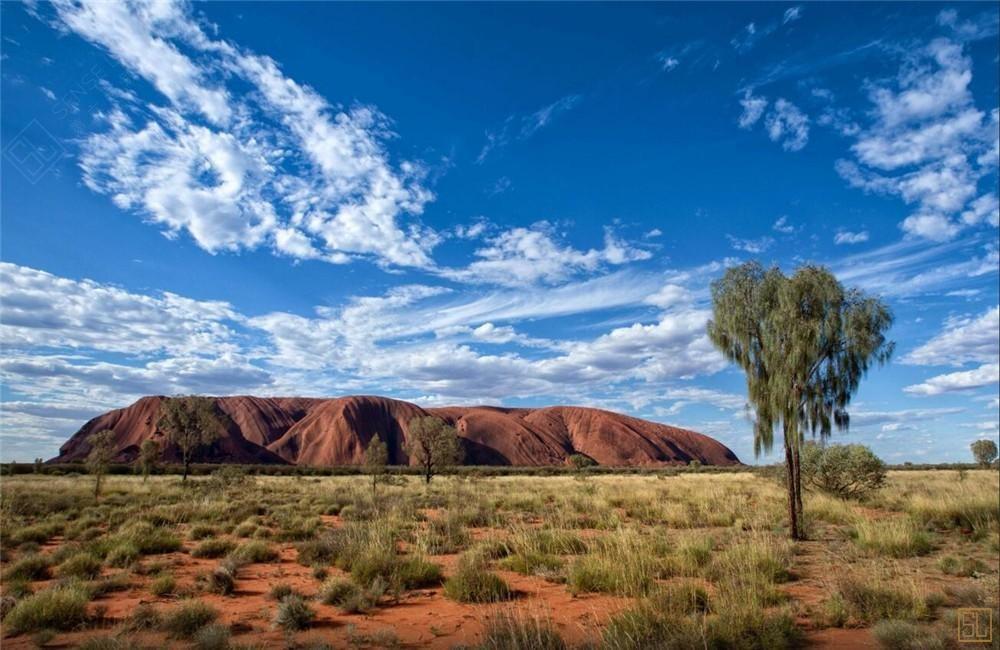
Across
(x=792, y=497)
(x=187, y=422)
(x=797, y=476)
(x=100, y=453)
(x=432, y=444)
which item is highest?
(x=187, y=422)

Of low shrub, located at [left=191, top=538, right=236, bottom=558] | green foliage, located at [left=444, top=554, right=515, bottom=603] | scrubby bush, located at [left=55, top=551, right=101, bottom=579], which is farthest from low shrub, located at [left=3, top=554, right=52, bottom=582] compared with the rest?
green foliage, located at [left=444, top=554, right=515, bottom=603]

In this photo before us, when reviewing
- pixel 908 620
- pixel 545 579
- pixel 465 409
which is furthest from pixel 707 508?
pixel 465 409

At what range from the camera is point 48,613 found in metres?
7.44

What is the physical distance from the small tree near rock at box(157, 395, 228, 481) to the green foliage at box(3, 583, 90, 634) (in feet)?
109

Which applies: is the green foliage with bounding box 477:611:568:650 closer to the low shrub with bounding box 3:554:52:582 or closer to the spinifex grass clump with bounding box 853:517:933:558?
the spinifex grass clump with bounding box 853:517:933:558

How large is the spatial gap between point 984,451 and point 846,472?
67.7 metres

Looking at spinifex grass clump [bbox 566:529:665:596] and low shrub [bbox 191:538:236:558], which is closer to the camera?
spinifex grass clump [bbox 566:529:665:596]

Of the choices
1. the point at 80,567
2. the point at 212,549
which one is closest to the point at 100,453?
the point at 212,549

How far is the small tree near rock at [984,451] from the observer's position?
223 feet

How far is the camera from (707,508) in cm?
1841

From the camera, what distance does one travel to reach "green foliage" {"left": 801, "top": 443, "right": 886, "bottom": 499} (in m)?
21.0

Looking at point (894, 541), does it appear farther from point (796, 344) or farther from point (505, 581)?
point (505, 581)

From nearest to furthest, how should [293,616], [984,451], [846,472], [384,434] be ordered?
1. [293,616]
2. [846,472]
3. [984,451]
4. [384,434]

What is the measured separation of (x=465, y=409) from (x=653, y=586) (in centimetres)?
13680
